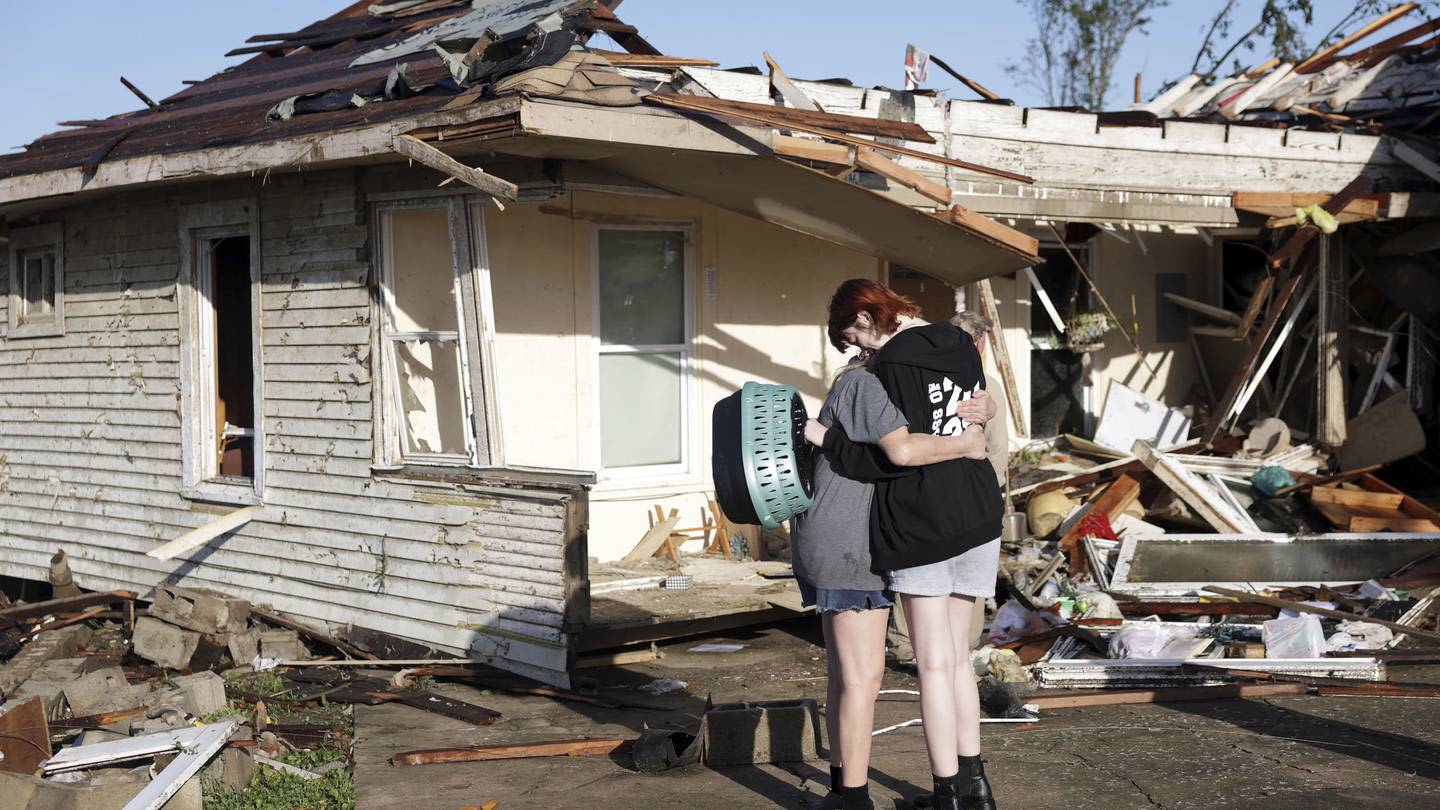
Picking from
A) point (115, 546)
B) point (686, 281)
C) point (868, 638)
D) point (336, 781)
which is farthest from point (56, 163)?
point (868, 638)

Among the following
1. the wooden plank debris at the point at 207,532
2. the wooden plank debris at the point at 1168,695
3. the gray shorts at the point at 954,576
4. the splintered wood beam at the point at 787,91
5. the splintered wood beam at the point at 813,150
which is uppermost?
the splintered wood beam at the point at 787,91

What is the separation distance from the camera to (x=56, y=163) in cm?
1016

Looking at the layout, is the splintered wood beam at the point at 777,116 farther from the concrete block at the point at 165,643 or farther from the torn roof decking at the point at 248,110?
the concrete block at the point at 165,643

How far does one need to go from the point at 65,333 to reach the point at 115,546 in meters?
1.81

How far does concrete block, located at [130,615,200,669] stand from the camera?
28.7 feet

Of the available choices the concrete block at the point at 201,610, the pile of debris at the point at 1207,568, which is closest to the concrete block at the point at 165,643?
the concrete block at the point at 201,610

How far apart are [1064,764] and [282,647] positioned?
524cm

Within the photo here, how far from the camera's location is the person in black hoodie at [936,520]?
452cm

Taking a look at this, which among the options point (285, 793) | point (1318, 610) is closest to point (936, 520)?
point (285, 793)

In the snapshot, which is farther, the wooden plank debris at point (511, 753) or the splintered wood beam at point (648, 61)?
the splintered wood beam at point (648, 61)

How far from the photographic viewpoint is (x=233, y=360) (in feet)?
33.8

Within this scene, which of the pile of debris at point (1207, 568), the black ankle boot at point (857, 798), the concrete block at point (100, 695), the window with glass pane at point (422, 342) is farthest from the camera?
the window with glass pane at point (422, 342)

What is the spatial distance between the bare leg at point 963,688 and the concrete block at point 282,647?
5331 millimetres

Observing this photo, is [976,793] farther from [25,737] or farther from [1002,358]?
[1002,358]
